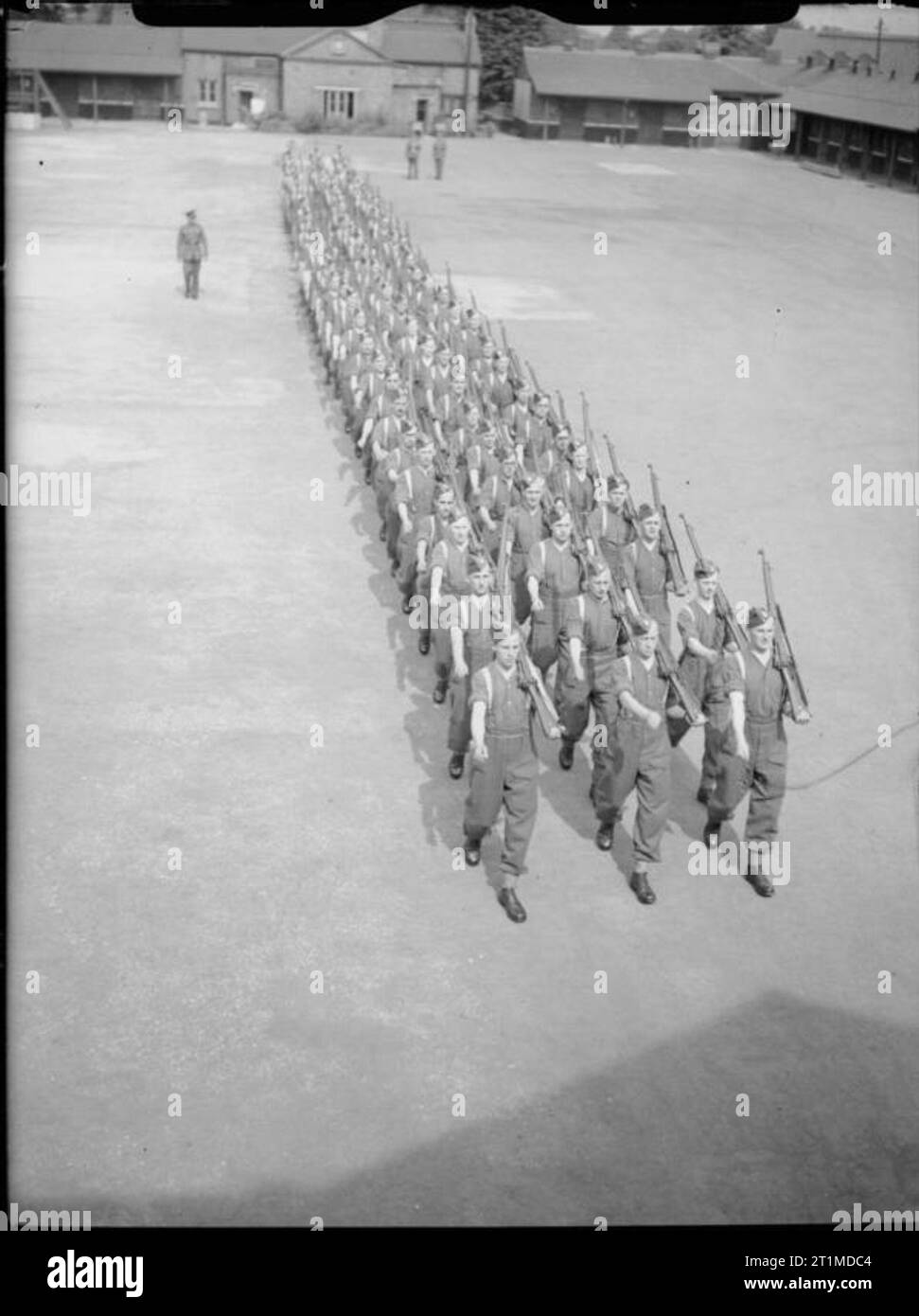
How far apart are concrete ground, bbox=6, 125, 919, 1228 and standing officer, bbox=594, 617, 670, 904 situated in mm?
303

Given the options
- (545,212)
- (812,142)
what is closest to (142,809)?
(545,212)

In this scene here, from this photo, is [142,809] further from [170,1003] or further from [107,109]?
[107,109]

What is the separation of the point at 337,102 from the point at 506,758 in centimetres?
5494

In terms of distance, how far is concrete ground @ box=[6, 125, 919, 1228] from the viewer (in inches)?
228

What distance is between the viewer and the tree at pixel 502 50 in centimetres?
5978

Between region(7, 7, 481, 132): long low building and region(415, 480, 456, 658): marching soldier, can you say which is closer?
region(415, 480, 456, 658): marching soldier

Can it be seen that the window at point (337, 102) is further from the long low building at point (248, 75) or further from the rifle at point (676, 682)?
the rifle at point (676, 682)

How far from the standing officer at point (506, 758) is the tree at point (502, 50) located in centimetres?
5815

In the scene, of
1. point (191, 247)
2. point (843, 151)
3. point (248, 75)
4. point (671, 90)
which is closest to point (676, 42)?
point (671, 90)

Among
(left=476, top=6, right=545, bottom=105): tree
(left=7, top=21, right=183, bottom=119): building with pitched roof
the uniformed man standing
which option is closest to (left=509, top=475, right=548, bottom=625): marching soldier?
the uniformed man standing

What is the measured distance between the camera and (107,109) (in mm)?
57906

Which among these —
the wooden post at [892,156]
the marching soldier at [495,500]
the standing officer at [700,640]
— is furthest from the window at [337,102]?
the standing officer at [700,640]

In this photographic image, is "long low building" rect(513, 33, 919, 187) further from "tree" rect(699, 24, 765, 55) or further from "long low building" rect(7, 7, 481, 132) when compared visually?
"long low building" rect(7, 7, 481, 132)

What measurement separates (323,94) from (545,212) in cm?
2438
